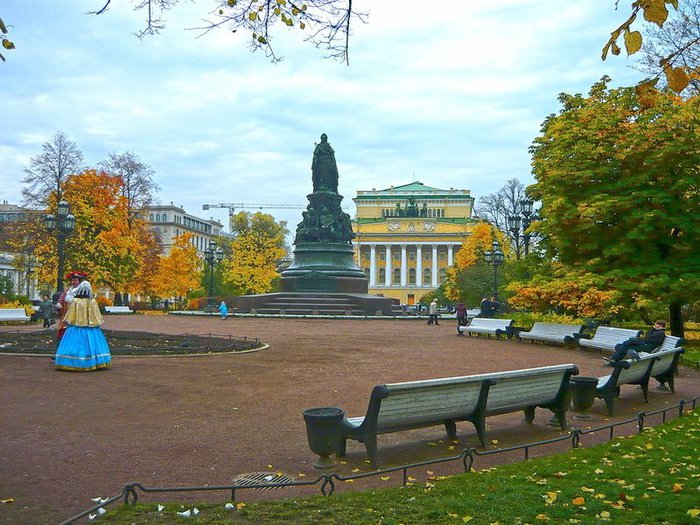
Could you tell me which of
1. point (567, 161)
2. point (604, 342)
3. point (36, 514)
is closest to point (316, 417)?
point (36, 514)

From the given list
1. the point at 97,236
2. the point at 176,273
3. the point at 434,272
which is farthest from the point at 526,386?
the point at 434,272

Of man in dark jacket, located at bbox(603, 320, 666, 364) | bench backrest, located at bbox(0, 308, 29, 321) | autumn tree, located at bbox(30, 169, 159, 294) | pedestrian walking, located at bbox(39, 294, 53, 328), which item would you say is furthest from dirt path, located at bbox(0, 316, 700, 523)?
autumn tree, located at bbox(30, 169, 159, 294)

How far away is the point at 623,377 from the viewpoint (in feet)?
31.1

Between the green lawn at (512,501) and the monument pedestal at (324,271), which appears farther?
the monument pedestal at (324,271)

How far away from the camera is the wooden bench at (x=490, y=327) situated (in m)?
23.2

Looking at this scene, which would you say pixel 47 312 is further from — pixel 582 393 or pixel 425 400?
pixel 425 400

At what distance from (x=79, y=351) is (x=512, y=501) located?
9.79 metres

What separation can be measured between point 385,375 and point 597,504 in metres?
7.73

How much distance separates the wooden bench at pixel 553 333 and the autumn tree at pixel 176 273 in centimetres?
3783

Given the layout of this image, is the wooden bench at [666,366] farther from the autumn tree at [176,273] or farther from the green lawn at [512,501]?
the autumn tree at [176,273]

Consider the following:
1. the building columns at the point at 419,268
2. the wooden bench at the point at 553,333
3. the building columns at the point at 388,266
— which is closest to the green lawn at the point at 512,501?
the wooden bench at the point at 553,333

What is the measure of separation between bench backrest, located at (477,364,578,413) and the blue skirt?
27.6 feet

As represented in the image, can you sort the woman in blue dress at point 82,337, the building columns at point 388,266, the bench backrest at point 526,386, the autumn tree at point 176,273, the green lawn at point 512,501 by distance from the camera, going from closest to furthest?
the green lawn at point 512,501
the bench backrest at point 526,386
the woman in blue dress at point 82,337
the autumn tree at point 176,273
the building columns at point 388,266

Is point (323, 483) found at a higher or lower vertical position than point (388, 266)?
lower
